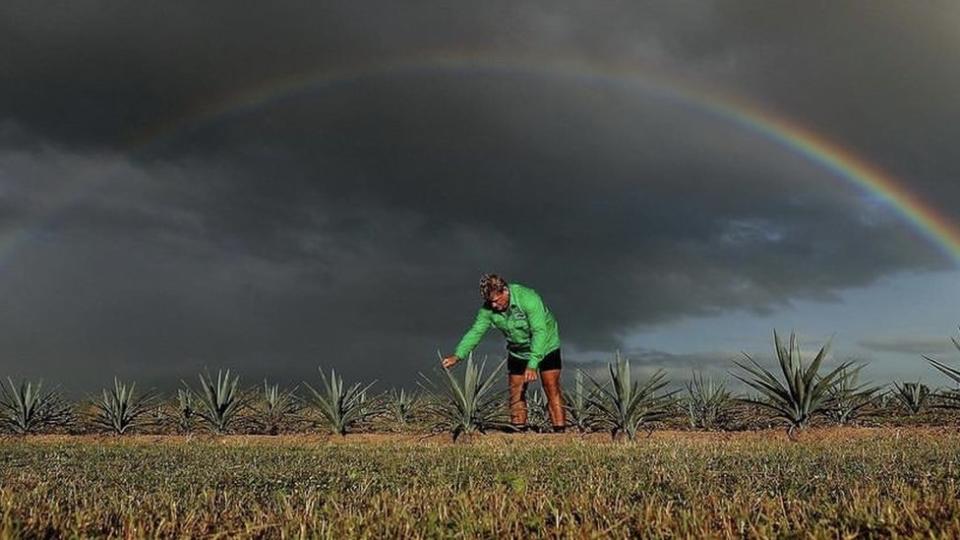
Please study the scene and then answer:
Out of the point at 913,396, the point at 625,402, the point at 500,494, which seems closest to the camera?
the point at 500,494

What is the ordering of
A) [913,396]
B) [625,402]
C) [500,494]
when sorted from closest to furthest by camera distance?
[500,494] < [625,402] < [913,396]

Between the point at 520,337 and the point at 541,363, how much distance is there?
499 millimetres

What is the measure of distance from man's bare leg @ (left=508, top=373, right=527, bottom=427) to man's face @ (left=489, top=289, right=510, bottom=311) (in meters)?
1.24

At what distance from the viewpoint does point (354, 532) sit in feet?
11.6

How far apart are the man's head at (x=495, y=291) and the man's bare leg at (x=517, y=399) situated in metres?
1.29

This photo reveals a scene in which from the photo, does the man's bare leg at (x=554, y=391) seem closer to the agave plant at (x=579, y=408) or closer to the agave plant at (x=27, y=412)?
the agave plant at (x=579, y=408)

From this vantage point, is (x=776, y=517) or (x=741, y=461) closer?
(x=776, y=517)

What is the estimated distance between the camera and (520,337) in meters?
12.2

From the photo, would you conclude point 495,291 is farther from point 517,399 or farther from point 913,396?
point 913,396

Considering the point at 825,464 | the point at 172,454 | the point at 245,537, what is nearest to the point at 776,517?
the point at 245,537

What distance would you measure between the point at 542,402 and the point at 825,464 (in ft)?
39.4

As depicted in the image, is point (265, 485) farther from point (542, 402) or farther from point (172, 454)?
point (542, 402)

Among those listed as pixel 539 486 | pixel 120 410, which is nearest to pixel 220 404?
pixel 120 410

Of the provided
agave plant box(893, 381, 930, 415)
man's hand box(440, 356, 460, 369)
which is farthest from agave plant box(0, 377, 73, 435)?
agave plant box(893, 381, 930, 415)
